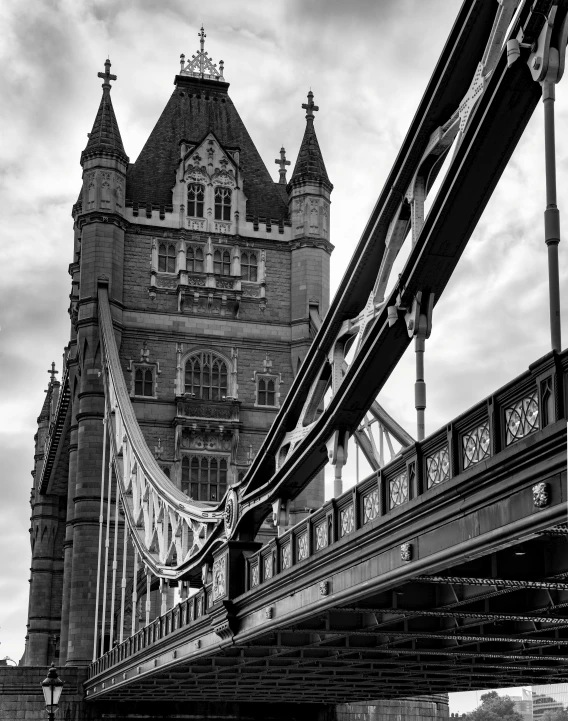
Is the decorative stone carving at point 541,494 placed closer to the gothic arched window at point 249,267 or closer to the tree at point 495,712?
the gothic arched window at point 249,267

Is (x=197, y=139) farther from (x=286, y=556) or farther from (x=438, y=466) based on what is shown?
(x=438, y=466)

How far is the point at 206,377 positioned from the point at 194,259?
5.09m

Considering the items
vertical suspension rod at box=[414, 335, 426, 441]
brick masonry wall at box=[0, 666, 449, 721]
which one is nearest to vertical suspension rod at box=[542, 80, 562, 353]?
vertical suspension rod at box=[414, 335, 426, 441]

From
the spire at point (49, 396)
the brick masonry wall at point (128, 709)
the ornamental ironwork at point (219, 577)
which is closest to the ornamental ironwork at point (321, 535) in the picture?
the ornamental ironwork at point (219, 577)

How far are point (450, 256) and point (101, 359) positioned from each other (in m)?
39.2

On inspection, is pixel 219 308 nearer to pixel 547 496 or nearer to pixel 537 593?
pixel 537 593

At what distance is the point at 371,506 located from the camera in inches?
650

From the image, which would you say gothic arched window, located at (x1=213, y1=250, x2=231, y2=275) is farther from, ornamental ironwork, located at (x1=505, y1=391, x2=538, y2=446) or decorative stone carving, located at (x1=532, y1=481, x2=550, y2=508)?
decorative stone carving, located at (x1=532, y1=481, x2=550, y2=508)

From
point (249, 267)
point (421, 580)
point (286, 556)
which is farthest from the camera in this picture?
point (249, 267)

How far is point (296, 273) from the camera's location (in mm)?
57406

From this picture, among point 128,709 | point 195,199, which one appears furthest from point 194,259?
point 128,709

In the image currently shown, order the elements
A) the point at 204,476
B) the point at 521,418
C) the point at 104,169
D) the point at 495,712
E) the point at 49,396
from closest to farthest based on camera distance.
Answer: the point at 521,418 → the point at 204,476 → the point at 104,169 → the point at 49,396 → the point at 495,712

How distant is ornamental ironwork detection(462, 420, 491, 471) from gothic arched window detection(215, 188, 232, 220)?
151 feet

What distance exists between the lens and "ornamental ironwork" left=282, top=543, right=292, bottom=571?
808 inches
